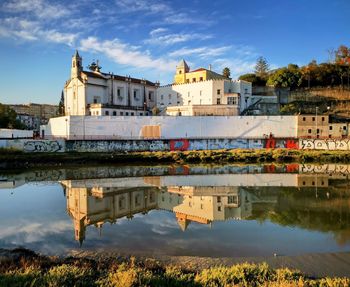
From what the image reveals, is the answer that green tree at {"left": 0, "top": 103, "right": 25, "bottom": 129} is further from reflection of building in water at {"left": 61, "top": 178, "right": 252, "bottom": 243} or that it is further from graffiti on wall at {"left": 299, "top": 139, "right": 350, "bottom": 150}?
graffiti on wall at {"left": 299, "top": 139, "right": 350, "bottom": 150}

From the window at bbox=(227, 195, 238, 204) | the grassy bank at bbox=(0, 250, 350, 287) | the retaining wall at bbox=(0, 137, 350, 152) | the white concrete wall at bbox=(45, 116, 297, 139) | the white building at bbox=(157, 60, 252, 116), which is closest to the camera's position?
the grassy bank at bbox=(0, 250, 350, 287)

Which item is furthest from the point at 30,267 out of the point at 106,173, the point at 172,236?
the point at 106,173

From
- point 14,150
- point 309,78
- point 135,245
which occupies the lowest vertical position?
point 135,245

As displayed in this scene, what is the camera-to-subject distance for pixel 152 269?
9.44 m

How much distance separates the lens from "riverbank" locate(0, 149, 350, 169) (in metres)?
38.7

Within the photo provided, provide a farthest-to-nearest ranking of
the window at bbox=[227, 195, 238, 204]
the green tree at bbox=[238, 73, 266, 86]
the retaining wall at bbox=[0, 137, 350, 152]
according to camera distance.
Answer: the green tree at bbox=[238, 73, 266, 86]
the retaining wall at bbox=[0, 137, 350, 152]
the window at bbox=[227, 195, 238, 204]

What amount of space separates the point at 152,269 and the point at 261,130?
44.2 meters

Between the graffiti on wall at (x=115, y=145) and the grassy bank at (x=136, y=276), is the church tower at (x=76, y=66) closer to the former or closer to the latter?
the graffiti on wall at (x=115, y=145)

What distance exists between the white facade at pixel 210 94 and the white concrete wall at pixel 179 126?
14.0 feet

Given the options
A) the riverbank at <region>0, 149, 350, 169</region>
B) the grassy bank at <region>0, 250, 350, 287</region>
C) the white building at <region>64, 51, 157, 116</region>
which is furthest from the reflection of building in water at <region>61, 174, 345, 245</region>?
the white building at <region>64, 51, 157, 116</region>

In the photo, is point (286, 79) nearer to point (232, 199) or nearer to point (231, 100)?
point (231, 100)

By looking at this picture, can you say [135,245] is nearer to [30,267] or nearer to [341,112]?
[30,267]

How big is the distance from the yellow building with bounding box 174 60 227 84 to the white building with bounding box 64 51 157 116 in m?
7.86

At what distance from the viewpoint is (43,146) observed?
4231 cm
